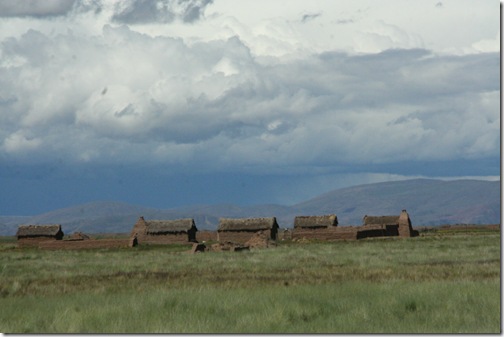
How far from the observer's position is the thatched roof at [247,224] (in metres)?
89.4

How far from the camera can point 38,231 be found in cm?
9275

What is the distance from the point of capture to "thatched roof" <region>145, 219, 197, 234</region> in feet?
292

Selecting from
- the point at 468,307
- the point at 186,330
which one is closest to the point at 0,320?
the point at 186,330

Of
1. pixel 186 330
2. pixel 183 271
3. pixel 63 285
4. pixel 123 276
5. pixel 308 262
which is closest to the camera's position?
pixel 186 330

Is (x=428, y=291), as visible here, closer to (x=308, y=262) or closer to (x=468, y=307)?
(x=468, y=307)

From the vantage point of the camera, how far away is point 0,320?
719 inches

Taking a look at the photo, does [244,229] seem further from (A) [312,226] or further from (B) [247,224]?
(A) [312,226]

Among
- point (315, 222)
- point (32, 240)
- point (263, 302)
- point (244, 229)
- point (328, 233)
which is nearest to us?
point (263, 302)

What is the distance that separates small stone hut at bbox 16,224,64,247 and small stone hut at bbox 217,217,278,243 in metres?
19.3

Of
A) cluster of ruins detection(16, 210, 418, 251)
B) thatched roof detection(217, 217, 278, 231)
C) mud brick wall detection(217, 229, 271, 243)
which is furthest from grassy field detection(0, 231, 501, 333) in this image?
mud brick wall detection(217, 229, 271, 243)

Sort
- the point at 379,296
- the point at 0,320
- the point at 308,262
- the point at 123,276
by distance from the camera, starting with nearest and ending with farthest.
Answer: the point at 0,320 < the point at 379,296 < the point at 123,276 < the point at 308,262

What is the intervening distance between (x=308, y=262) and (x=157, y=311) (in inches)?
853

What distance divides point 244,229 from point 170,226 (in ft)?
27.8

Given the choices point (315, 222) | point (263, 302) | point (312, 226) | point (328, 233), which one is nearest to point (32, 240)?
point (312, 226)
